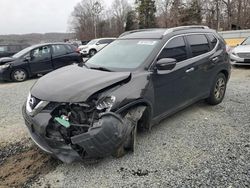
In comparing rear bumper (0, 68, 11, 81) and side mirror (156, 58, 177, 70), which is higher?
side mirror (156, 58, 177, 70)

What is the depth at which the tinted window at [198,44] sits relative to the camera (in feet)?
15.4

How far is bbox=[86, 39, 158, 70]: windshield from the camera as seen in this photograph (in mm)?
3968

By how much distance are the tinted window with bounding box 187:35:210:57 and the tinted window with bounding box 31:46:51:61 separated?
24.1 feet

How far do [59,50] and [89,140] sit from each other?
29.1 feet

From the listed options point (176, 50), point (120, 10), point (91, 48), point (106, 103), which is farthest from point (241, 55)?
point (120, 10)

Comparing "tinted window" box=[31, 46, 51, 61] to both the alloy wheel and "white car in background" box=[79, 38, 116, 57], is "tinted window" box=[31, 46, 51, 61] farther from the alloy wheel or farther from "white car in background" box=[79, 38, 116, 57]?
"white car in background" box=[79, 38, 116, 57]

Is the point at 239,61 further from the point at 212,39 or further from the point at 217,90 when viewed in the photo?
the point at 212,39

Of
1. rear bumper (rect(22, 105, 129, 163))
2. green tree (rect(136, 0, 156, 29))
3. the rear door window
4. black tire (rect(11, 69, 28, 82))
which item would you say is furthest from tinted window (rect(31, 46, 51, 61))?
green tree (rect(136, 0, 156, 29))

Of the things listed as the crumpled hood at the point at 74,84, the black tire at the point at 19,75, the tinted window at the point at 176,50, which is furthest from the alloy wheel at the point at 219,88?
the black tire at the point at 19,75

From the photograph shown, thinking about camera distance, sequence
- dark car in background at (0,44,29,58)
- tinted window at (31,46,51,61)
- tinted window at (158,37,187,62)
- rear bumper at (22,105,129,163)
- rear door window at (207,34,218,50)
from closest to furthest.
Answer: rear bumper at (22,105,129,163) < tinted window at (158,37,187,62) < rear door window at (207,34,218,50) < tinted window at (31,46,51,61) < dark car in background at (0,44,29,58)

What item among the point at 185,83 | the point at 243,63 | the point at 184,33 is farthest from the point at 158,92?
the point at 243,63

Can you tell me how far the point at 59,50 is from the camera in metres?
11.1

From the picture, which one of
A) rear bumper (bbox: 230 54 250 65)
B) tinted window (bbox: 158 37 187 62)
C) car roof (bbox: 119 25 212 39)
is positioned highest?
car roof (bbox: 119 25 212 39)

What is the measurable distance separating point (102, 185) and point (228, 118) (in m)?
2.97
